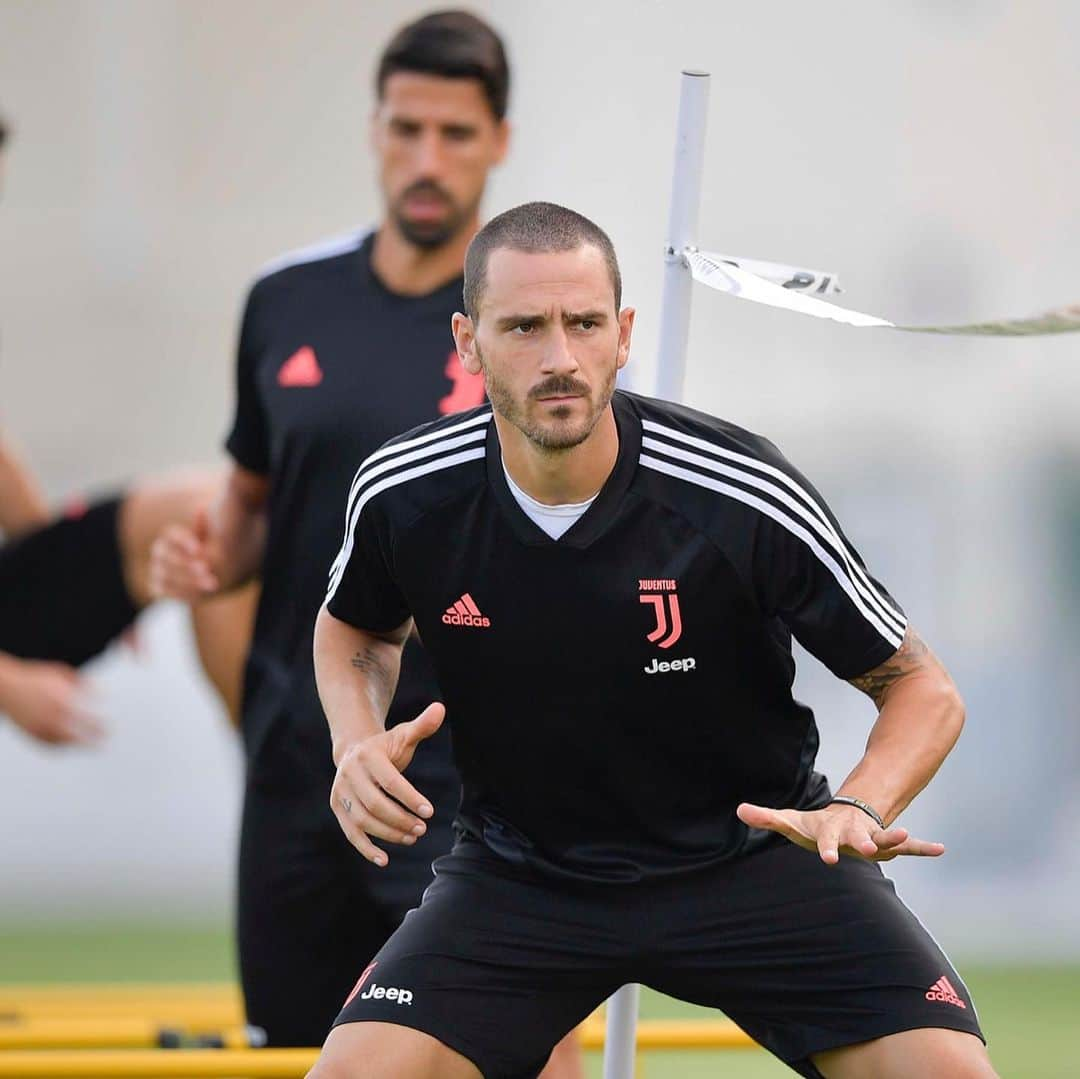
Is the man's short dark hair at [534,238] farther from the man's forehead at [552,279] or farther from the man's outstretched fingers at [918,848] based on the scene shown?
the man's outstretched fingers at [918,848]

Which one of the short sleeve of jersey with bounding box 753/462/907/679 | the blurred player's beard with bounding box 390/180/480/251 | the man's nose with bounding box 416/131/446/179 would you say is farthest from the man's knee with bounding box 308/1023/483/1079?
the man's nose with bounding box 416/131/446/179

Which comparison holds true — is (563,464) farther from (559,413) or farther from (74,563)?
(74,563)

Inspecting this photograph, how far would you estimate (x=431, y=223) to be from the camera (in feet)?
13.6

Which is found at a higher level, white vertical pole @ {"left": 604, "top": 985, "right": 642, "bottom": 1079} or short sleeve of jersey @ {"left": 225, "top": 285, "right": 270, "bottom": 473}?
short sleeve of jersey @ {"left": 225, "top": 285, "right": 270, "bottom": 473}

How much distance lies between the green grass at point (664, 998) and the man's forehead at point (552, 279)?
4172 millimetres

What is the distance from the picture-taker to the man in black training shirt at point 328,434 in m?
4.07

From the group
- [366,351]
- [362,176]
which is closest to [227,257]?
[362,176]

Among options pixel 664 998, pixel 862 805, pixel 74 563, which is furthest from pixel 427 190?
pixel 664 998

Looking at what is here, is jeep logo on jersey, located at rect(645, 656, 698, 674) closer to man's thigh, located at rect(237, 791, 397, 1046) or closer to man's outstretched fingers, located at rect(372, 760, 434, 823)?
man's outstretched fingers, located at rect(372, 760, 434, 823)

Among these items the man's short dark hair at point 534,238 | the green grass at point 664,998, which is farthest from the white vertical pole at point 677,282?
the green grass at point 664,998

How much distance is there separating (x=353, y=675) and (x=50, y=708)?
182cm

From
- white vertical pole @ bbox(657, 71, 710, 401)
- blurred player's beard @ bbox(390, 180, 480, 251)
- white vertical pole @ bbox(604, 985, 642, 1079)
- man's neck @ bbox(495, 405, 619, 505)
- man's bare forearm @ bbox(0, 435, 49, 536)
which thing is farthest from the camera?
man's bare forearm @ bbox(0, 435, 49, 536)

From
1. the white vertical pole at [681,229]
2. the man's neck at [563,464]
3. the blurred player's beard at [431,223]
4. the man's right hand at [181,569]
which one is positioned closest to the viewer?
the man's neck at [563,464]

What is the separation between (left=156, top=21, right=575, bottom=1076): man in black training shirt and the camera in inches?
160
